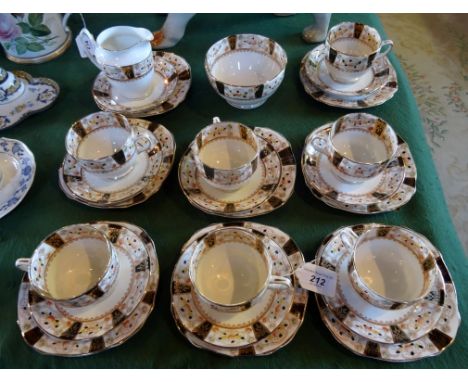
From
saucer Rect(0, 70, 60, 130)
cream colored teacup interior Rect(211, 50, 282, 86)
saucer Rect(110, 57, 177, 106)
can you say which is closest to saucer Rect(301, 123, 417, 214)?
cream colored teacup interior Rect(211, 50, 282, 86)

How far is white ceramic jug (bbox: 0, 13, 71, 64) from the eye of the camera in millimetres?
977

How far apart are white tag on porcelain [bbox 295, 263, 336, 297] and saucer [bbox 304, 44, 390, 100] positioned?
18.4 inches

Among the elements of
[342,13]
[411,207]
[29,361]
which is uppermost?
[342,13]

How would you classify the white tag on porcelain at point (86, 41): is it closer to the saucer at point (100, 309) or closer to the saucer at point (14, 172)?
the saucer at point (14, 172)

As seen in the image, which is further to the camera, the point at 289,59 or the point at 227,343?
the point at 289,59

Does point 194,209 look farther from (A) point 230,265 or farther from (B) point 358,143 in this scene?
(B) point 358,143

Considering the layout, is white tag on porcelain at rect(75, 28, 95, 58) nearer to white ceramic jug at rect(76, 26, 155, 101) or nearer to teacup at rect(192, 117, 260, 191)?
white ceramic jug at rect(76, 26, 155, 101)

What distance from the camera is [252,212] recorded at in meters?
0.71

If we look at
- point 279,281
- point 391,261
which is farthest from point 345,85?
point 279,281

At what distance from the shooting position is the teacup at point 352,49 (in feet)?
2.80

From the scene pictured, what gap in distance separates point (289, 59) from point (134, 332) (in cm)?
79

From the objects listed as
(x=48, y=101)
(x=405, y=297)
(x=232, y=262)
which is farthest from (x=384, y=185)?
(x=48, y=101)

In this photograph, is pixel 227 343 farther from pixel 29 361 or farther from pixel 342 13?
pixel 342 13

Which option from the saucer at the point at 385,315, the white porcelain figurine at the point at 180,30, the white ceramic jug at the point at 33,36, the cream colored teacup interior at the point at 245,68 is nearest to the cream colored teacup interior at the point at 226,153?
the cream colored teacup interior at the point at 245,68
